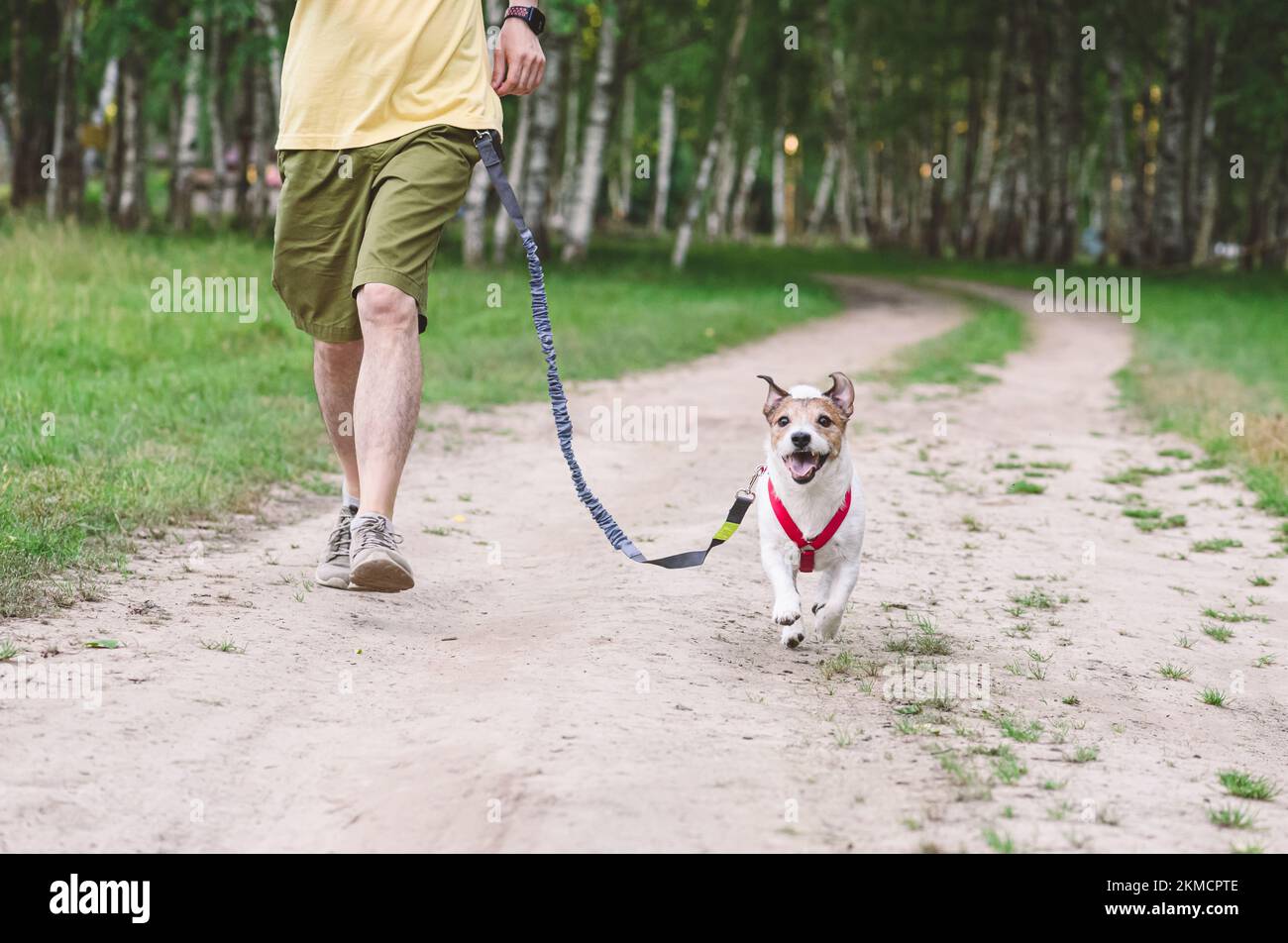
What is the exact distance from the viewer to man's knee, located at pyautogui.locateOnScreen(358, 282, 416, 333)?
5.13m

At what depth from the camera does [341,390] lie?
230 inches

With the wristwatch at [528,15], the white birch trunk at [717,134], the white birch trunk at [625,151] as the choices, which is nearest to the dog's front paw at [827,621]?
the wristwatch at [528,15]

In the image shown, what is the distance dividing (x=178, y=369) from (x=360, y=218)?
20.6 ft

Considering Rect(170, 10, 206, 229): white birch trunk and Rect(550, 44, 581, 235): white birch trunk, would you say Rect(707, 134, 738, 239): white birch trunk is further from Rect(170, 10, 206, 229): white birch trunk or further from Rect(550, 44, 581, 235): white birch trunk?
Rect(170, 10, 206, 229): white birch trunk

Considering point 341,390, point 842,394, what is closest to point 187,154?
point 341,390

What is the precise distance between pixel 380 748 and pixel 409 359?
1.78 metres

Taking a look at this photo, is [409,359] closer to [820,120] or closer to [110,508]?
[110,508]

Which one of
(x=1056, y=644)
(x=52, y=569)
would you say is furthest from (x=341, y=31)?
(x=1056, y=644)

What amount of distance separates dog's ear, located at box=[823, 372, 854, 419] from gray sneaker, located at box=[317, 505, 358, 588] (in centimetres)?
198

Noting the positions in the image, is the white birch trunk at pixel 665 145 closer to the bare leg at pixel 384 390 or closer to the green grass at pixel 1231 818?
the bare leg at pixel 384 390

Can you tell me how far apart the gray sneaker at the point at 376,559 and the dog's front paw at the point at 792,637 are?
1373 millimetres

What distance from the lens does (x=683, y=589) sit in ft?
19.9

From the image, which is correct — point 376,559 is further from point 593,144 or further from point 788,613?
point 593,144

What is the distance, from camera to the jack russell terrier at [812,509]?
211 inches
